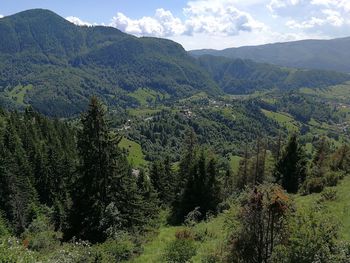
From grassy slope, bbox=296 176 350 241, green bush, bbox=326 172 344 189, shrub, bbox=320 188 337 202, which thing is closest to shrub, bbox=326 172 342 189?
green bush, bbox=326 172 344 189

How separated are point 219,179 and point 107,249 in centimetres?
3104

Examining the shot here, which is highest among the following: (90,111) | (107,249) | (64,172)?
(90,111)

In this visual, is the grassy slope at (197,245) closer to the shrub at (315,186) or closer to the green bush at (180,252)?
the green bush at (180,252)

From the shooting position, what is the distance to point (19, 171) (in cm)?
7644

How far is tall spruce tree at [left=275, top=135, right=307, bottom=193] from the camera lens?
53375 mm

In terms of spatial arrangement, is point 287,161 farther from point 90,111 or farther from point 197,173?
point 90,111

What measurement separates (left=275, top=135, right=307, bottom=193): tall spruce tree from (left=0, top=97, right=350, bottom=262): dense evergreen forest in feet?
0.46

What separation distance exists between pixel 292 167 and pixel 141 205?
2520 centimetres

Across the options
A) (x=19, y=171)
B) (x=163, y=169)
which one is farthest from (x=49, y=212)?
(x=163, y=169)

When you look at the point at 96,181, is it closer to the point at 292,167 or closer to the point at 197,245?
the point at 197,245

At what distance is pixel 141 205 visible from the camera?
127 ft

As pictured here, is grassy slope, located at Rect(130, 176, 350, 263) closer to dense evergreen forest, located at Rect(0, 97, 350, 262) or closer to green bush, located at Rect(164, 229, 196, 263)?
dense evergreen forest, located at Rect(0, 97, 350, 262)

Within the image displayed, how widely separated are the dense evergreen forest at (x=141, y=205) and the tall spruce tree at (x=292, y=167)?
14 centimetres

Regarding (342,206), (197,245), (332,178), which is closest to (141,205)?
(197,245)
